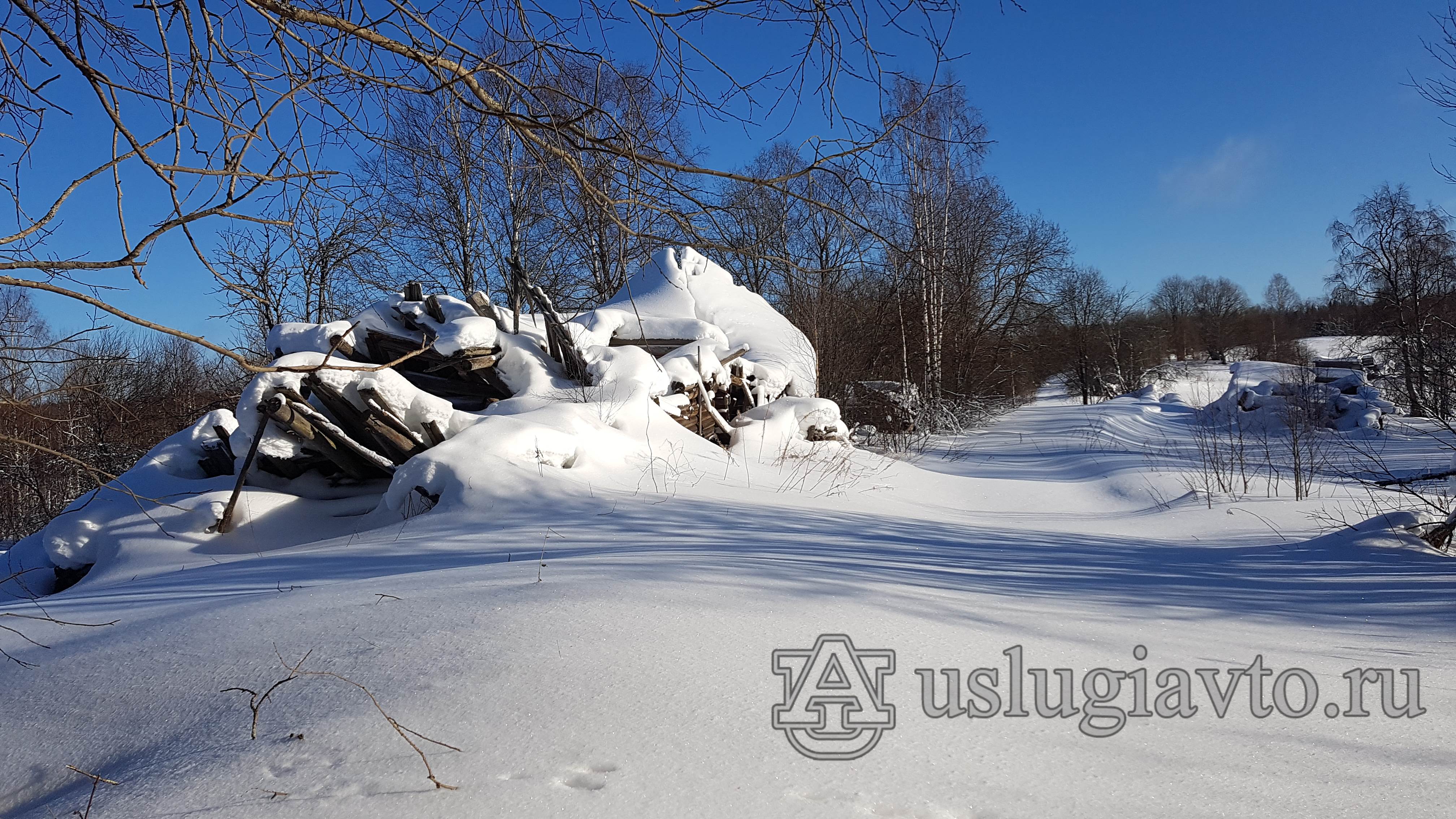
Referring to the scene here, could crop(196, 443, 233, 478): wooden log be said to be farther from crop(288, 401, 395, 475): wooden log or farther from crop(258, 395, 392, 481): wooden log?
crop(288, 401, 395, 475): wooden log

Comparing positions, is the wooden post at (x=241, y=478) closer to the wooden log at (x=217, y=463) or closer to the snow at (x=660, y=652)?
the snow at (x=660, y=652)

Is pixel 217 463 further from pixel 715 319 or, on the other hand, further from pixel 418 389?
pixel 715 319

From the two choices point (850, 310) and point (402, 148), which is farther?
point (850, 310)

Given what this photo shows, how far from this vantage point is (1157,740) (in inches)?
72.0

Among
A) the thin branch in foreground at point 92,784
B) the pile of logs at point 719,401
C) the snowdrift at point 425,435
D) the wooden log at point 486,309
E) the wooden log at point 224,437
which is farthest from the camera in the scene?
the pile of logs at point 719,401

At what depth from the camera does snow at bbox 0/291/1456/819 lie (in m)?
1.58

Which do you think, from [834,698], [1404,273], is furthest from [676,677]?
[1404,273]

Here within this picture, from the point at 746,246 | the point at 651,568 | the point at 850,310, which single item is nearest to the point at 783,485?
the point at 651,568

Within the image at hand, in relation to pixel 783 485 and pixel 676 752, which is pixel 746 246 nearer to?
pixel 676 752

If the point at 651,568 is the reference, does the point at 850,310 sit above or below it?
above

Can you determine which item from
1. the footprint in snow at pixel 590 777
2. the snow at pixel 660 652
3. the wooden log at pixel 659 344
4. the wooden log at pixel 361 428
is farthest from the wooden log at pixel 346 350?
the footprint in snow at pixel 590 777

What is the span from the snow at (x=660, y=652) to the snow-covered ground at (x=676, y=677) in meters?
0.01

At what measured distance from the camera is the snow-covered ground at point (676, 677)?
156 cm

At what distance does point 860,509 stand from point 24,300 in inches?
205
